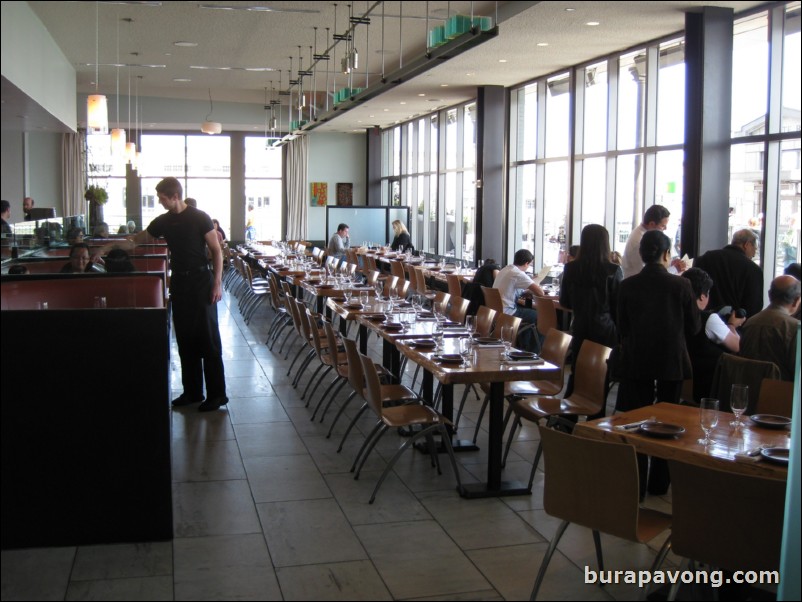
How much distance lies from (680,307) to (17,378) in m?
3.44

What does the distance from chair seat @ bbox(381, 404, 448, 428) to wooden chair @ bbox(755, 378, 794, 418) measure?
5.55ft

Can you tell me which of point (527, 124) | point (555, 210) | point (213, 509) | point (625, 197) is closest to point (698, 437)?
point (213, 509)

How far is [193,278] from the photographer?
638 centimetres

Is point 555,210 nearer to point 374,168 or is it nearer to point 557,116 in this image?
point 557,116

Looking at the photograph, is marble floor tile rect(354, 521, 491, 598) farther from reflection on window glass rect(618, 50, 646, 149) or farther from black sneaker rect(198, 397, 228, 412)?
reflection on window glass rect(618, 50, 646, 149)

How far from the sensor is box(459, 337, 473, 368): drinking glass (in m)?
4.83

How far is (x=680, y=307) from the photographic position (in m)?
4.77

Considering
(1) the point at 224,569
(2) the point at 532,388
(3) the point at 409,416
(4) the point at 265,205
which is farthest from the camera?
(4) the point at 265,205

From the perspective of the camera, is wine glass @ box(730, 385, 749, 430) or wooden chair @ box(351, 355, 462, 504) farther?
wooden chair @ box(351, 355, 462, 504)

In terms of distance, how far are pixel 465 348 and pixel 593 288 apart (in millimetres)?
1312

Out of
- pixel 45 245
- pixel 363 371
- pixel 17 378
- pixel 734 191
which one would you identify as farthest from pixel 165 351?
pixel 734 191

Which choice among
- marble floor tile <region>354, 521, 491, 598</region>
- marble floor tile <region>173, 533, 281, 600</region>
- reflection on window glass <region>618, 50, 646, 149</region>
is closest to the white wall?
reflection on window glass <region>618, 50, 646, 149</region>

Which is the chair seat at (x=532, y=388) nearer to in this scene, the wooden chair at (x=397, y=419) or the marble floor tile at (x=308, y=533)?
the wooden chair at (x=397, y=419)

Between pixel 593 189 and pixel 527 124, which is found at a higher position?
pixel 527 124
